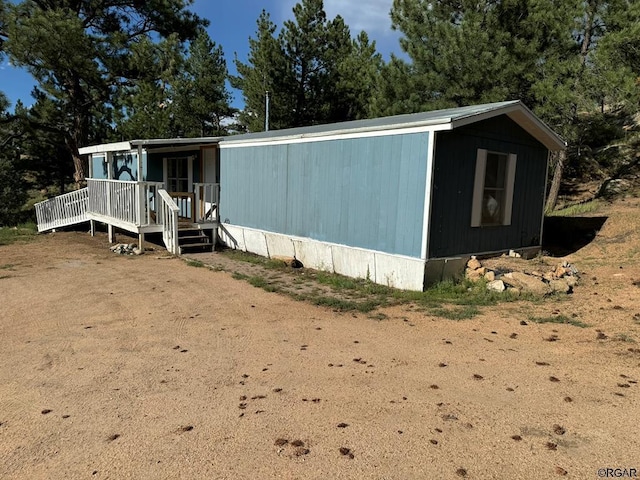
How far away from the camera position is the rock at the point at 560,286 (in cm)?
644

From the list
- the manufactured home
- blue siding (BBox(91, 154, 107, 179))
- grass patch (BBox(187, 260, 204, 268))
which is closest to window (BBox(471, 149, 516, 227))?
the manufactured home

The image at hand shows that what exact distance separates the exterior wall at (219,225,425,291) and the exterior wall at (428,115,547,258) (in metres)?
0.53

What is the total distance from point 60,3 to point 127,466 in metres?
19.3

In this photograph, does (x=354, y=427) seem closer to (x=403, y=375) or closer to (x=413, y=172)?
(x=403, y=375)

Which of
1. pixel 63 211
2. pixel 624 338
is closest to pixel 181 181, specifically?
pixel 63 211

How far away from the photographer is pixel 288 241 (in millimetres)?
9445

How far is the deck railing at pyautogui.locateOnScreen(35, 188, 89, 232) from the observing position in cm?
1401

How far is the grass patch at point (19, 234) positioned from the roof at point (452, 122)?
26.9ft

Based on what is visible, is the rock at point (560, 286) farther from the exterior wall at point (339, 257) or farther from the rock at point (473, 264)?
the exterior wall at point (339, 257)

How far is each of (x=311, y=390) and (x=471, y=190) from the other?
17.0 feet

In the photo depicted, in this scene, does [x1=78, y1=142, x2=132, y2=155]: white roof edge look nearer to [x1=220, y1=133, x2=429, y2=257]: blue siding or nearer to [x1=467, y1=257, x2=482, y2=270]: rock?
[x1=220, y1=133, x2=429, y2=257]: blue siding

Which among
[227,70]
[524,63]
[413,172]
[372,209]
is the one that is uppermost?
[227,70]

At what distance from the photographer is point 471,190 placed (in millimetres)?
7523

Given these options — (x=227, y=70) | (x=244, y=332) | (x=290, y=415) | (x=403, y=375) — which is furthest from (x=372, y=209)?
(x=227, y=70)
